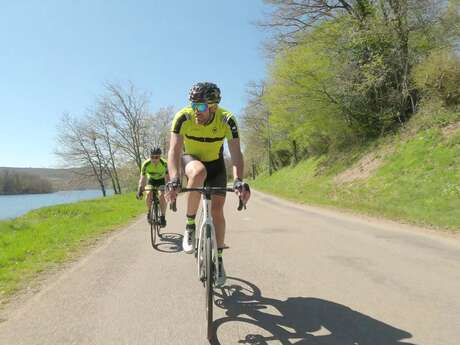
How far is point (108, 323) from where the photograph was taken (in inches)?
137

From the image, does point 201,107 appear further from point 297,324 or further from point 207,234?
point 297,324

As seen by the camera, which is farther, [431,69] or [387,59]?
[387,59]

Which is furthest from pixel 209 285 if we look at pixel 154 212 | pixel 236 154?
pixel 154 212

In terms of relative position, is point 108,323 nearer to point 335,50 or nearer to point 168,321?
point 168,321

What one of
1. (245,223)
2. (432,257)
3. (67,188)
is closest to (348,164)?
(245,223)

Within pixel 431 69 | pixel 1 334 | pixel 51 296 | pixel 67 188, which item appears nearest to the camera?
pixel 1 334

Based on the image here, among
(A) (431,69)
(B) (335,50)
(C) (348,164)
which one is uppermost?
(B) (335,50)

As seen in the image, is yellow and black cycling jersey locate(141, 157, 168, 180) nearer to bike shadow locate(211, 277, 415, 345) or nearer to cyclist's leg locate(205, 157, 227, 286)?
cyclist's leg locate(205, 157, 227, 286)

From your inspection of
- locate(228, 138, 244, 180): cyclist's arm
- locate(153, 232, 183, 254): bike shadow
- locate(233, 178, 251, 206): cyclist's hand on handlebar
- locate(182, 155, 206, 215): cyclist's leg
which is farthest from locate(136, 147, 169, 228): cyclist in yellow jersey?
locate(233, 178, 251, 206): cyclist's hand on handlebar

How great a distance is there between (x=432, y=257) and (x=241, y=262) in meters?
3.17

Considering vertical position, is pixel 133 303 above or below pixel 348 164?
below

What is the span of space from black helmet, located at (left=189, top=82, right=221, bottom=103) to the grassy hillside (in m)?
7.34

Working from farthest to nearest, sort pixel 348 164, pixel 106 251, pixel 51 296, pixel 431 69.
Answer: pixel 348 164 < pixel 431 69 < pixel 106 251 < pixel 51 296

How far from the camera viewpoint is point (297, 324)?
338cm
